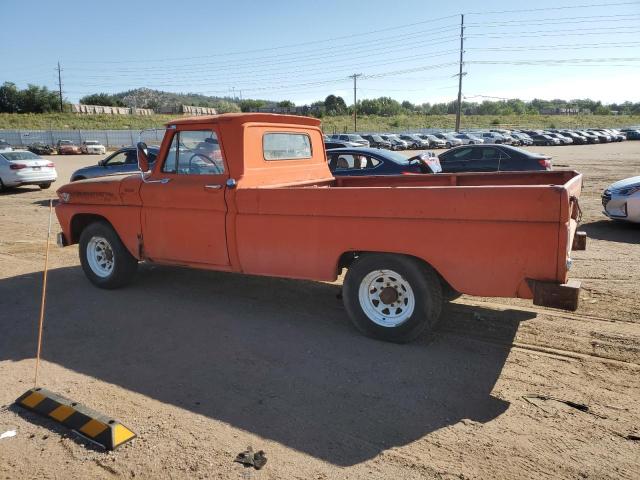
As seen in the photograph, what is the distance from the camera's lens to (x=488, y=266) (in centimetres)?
410

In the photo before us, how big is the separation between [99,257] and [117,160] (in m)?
9.37

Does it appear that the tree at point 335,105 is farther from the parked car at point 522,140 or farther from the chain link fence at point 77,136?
the parked car at point 522,140

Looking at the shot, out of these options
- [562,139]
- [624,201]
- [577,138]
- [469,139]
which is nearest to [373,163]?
[624,201]

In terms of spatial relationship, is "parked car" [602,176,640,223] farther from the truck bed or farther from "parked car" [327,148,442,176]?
the truck bed

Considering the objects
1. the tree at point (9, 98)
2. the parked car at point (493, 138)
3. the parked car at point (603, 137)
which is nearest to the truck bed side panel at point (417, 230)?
the parked car at point (493, 138)

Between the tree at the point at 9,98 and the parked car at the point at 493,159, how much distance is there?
9675 centimetres

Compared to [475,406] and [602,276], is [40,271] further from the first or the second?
[602,276]

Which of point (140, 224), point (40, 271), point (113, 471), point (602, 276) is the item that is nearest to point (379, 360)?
point (113, 471)

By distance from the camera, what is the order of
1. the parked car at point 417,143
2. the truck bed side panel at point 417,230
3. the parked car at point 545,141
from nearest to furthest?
the truck bed side panel at point 417,230 < the parked car at point 417,143 < the parked car at point 545,141

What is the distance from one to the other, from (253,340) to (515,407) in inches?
92.4

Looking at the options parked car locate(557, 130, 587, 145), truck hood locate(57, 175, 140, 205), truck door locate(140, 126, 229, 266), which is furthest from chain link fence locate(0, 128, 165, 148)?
truck door locate(140, 126, 229, 266)

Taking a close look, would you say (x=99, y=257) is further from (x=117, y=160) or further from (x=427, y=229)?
(x=117, y=160)

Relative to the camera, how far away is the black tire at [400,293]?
4.40 meters

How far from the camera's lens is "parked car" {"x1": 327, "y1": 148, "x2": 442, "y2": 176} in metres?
11.3
